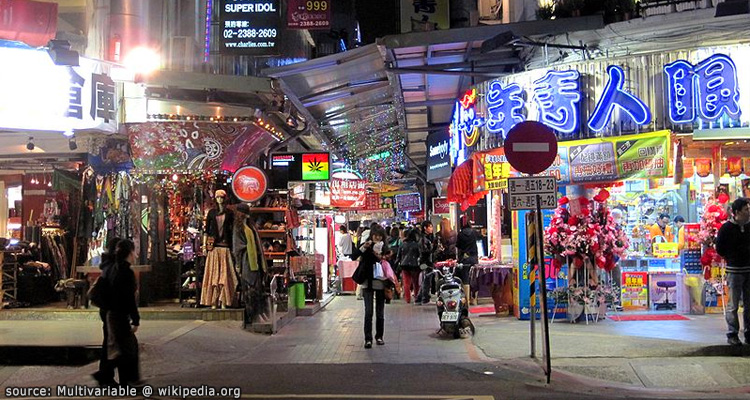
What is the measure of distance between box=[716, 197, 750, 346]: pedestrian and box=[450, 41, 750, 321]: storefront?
6.57ft

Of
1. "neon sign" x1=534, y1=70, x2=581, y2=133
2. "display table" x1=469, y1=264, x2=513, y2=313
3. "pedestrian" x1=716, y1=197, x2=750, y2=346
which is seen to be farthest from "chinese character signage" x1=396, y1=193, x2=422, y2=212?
"pedestrian" x1=716, y1=197, x2=750, y2=346

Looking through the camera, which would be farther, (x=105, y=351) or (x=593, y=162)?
(x=593, y=162)

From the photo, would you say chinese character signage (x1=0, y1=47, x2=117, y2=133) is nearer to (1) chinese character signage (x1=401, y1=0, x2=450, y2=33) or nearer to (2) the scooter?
(2) the scooter

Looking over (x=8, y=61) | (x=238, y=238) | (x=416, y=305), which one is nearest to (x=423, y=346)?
(x=238, y=238)

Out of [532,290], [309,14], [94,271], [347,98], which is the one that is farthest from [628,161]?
[94,271]

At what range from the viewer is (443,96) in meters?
16.9

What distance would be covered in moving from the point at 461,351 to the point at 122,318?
489 cm

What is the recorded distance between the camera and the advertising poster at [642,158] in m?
11.1

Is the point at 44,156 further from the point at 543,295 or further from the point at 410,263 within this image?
the point at 543,295

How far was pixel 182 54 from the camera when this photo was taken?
1477cm

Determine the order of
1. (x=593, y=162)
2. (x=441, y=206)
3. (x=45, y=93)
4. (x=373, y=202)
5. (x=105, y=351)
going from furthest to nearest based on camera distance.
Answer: (x=373, y=202), (x=441, y=206), (x=593, y=162), (x=45, y=93), (x=105, y=351)

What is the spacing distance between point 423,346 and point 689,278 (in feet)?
18.7

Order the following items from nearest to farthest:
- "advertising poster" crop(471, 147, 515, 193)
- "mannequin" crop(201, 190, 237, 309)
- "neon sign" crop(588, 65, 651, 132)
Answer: "neon sign" crop(588, 65, 651, 132) < "mannequin" crop(201, 190, 237, 309) < "advertising poster" crop(471, 147, 515, 193)

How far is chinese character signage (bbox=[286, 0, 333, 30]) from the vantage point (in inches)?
586
